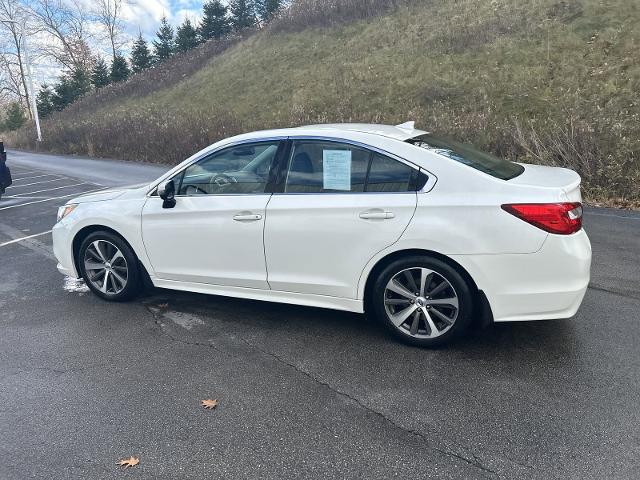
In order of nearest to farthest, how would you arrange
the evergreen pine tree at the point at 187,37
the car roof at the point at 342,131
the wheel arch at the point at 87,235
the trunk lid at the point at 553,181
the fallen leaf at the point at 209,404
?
the fallen leaf at the point at 209,404 < the trunk lid at the point at 553,181 < the car roof at the point at 342,131 < the wheel arch at the point at 87,235 < the evergreen pine tree at the point at 187,37

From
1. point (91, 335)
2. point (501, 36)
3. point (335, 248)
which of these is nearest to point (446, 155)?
point (335, 248)

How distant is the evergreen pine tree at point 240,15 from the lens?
3866cm

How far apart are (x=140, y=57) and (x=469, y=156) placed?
44.1m

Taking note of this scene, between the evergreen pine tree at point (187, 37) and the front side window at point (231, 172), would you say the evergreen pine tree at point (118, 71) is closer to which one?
the evergreen pine tree at point (187, 37)

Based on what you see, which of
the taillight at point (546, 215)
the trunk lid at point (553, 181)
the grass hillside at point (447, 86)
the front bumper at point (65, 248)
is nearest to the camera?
the taillight at point (546, 215)

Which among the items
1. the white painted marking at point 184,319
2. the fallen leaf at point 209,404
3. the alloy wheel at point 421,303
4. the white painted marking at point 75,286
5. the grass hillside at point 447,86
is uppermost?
the grass hillside at point 447,86

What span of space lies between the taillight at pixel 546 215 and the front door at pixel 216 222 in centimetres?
183

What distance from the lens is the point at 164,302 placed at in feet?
15.1

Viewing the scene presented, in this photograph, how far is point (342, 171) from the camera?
3.58 m

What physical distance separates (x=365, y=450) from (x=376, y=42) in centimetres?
2474

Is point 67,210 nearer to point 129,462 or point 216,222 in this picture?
point 216,222

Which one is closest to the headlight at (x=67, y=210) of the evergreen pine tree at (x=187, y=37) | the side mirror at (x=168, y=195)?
the side mirror at (x=168, y=195)

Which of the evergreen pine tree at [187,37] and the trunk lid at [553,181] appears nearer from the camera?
the trunk lid at [553,181]

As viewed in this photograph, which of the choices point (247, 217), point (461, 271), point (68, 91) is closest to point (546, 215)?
point (461, 271)
